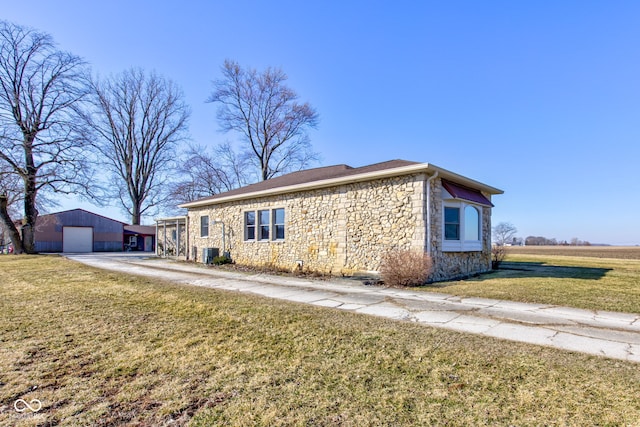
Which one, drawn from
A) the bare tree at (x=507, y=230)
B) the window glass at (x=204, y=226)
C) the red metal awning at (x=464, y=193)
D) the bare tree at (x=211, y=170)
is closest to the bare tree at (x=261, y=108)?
the bare tree at (x=211, y=170)

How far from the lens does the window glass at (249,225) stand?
14523 millimetres

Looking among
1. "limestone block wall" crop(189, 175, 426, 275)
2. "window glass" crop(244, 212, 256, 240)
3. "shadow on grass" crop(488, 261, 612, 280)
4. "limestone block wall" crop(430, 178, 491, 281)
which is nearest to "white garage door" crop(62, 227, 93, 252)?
"limestone block wall" crop(189, 175, 426, 275)

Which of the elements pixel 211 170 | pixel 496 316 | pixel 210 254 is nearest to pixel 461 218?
pixel 496 316

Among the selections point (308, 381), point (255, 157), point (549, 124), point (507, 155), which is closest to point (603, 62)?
point (549, 124)

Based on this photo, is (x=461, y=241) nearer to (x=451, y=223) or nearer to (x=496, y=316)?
(x=451, y=223)

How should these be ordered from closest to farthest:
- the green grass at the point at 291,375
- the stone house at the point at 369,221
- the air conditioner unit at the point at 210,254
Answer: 1. the green grass at the point at 291,375
2. the stone house at the point at 369,221
3. the air conditioner unit at the point at 210,254

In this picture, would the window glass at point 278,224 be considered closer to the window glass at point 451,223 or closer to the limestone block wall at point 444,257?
the limestone block wall at point 444,257

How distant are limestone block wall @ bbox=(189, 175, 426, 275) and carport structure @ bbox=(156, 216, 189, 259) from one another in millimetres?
7624

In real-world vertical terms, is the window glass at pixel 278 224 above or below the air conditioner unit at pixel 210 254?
above

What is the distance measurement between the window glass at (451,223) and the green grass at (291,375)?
6.28 metres

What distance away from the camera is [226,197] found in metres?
15.4

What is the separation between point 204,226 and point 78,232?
2405 centimetres

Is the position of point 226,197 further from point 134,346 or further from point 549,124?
point 549,124

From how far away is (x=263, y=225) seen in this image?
1404 centimetres
